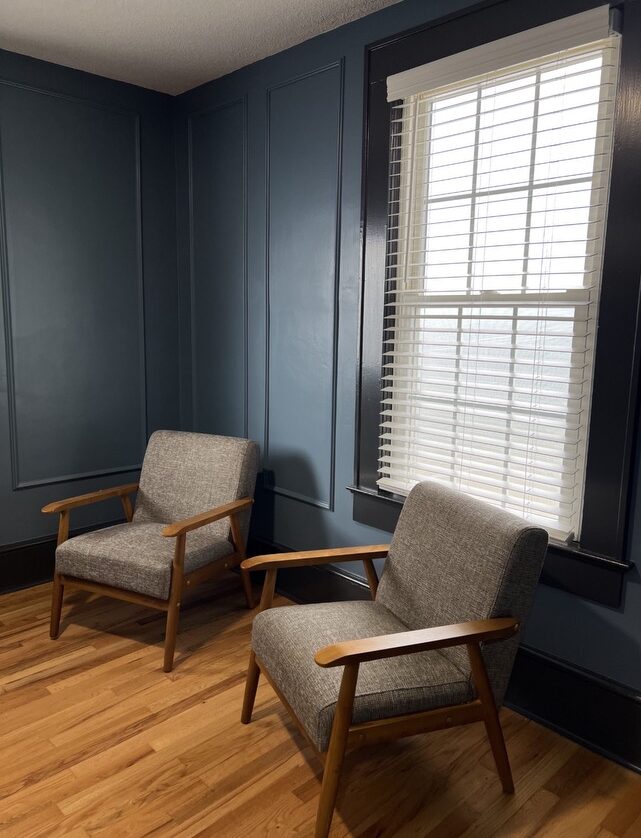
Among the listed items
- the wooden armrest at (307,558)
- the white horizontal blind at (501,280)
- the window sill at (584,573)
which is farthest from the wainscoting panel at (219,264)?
the window sill at (584,573)

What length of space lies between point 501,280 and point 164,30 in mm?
1635

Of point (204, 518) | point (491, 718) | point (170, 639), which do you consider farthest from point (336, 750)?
point (204, 518)

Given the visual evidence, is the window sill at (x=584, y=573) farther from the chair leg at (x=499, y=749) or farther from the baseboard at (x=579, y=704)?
the chair leg at (x=499, y=749)

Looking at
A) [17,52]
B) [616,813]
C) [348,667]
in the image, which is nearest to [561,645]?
[616,813]

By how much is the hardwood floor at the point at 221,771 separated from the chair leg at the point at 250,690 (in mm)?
34

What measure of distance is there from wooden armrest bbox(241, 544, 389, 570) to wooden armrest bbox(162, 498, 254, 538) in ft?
1.37

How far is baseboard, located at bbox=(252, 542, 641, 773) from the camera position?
186cm

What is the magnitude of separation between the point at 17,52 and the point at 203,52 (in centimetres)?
78

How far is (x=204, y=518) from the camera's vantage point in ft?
7.95

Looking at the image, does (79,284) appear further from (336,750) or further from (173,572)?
(336,750)

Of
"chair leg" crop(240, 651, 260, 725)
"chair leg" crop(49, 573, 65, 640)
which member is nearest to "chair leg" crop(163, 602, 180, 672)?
"chair leg" crop(240, 651, 260, 725)

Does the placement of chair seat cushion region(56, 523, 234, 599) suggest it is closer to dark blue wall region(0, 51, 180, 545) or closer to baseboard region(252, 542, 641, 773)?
dark blue wall region(0, 51, 180, 545)

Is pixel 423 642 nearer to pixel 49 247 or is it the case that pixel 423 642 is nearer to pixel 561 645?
pixel 561 645

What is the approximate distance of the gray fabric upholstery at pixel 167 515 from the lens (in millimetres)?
2373
